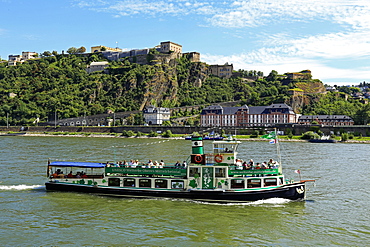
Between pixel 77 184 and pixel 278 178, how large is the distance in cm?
1521

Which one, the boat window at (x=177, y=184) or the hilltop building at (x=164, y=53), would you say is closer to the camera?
the boat window at (x=177, y=184)

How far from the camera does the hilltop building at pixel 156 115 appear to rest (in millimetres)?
140625

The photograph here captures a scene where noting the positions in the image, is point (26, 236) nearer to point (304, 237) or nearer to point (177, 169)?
point (177, 169)

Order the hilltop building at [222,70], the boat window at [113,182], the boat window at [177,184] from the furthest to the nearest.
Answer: the hilltop building at [222,70] → the boat window at [113,182] → the boat window at [177,184]

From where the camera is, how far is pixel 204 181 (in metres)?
26.0

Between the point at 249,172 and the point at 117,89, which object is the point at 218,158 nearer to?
the point at 249,172

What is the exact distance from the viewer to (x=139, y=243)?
1805cm

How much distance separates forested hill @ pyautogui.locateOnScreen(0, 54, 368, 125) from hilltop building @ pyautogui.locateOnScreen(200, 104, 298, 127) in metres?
18.0

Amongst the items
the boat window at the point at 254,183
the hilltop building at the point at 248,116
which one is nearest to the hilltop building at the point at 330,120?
the hilltop building at the point at 248,116

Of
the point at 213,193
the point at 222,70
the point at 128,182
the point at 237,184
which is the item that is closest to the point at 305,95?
the point at 222,70

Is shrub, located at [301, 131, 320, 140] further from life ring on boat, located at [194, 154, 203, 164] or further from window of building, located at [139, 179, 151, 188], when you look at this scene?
window of building, located at [139, 179, 151, 188]

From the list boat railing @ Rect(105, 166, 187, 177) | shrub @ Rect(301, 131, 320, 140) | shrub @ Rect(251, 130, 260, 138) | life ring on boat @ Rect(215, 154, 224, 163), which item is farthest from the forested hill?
life ring on boat @ Rect(215, 154, 224, 163)

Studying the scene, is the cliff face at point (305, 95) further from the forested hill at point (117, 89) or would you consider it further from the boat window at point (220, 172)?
the boat window at point (220, 172)

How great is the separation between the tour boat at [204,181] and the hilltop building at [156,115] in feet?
371
